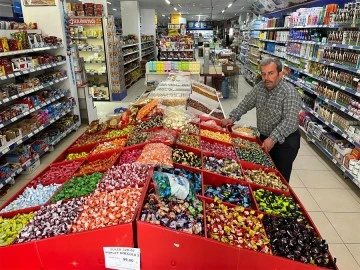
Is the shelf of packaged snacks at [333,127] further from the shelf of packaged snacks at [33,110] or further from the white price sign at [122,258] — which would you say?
the shelf of packaged snacks at [33,110]

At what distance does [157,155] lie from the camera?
8.05 ft

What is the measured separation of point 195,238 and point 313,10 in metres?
6.63

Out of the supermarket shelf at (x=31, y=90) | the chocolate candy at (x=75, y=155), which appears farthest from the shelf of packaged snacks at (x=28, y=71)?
the chocolate candy at (x=75, y=155)

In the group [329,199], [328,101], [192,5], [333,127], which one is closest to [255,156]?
[329,199]

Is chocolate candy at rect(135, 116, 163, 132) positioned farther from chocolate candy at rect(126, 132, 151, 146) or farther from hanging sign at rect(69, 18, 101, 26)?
hanging sign at rect(69, 18, 101, 26)

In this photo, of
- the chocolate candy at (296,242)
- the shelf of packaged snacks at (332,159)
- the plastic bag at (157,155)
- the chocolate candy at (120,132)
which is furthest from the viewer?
the shelf of packaged snacks at (332,159)

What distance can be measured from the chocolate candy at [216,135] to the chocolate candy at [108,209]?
1483 millimetres

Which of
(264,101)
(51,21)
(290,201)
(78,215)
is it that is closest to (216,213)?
(290,201)

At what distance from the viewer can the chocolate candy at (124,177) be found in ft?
7.18

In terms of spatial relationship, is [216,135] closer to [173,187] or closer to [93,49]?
[173,187]

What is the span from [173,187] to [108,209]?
18.0 inches

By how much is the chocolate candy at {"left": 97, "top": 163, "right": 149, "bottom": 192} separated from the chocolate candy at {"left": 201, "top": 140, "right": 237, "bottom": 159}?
0.89 m

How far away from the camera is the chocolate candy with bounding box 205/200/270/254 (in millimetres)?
1767

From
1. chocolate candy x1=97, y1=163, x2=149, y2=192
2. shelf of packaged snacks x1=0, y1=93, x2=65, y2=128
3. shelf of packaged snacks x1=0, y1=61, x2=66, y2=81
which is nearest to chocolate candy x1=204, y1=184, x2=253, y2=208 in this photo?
chocolate candy x1=97, y1=163, x2=149, y2=192
